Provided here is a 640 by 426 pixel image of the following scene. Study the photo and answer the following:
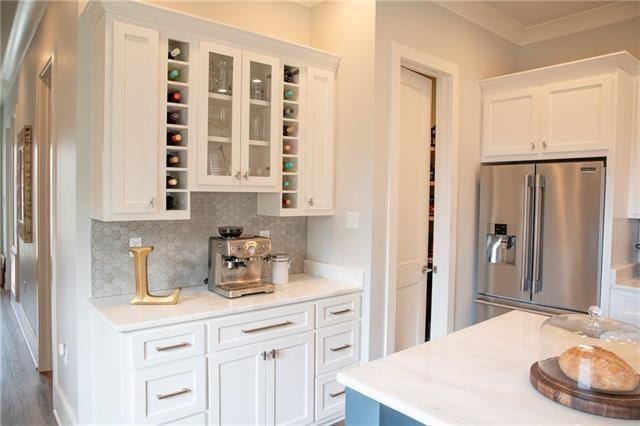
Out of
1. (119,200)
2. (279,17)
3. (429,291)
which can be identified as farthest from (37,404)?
(279,17)

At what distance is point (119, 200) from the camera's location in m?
2.18

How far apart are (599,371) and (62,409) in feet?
9.68

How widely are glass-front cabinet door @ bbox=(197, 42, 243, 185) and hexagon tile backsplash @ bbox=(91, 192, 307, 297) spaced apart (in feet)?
1.05

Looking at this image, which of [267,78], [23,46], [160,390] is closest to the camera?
[160,390]

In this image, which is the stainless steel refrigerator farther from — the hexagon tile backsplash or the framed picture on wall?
the framed picture on wall

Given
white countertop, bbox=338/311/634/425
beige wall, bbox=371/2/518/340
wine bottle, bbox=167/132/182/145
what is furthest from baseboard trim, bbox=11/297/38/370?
white countertop, bbox=338/311/634/425

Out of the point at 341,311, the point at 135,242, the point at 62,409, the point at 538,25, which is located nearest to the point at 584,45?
the point at 538,25

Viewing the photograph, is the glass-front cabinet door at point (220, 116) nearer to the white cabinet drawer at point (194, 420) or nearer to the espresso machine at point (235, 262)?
the espresso machine at point (235, 262)

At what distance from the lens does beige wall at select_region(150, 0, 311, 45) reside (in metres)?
2.71

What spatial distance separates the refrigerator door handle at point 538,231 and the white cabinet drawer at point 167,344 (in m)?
2.40

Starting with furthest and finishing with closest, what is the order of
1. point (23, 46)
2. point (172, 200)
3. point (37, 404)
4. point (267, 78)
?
point (23, 46) → point (37, 404) → point (267, 78) → point (172, 200)

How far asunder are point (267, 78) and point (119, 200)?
1160 mm

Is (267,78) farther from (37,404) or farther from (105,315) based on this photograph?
(37,404)

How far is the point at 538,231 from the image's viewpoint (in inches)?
124
